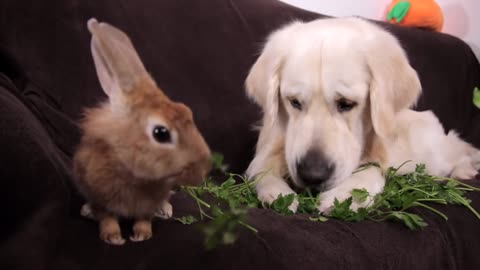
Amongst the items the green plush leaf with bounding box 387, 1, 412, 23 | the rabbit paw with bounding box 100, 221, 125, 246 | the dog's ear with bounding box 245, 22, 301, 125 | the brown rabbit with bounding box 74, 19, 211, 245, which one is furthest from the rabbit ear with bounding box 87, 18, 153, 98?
the green plush leaf with bounding box 387, 1, 412, 23

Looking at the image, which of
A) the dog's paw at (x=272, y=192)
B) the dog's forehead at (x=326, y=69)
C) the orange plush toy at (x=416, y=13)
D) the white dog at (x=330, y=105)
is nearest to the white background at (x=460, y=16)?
the orange plush toy at (x=416, y=13)

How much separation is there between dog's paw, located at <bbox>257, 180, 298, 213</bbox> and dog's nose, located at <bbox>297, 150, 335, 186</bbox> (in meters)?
0.08

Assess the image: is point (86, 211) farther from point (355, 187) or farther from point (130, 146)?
point (355, 187)

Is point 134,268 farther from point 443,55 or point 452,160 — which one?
point 443,55

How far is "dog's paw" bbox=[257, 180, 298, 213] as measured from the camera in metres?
1.34

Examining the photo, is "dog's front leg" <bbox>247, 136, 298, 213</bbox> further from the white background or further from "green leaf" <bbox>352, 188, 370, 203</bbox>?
the white background

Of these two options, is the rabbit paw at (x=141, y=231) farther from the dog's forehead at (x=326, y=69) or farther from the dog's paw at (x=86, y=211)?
the dog's forehead at (x=326, y=69)

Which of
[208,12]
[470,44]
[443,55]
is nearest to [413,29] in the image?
[443,55]

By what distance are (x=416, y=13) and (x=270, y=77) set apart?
2.04 metres

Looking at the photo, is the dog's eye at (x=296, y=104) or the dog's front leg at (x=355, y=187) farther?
the dog's eye at (x=296, y=104)

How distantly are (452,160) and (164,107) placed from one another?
1.70 metres

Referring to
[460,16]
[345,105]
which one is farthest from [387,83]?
[460,16]

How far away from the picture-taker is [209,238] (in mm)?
688

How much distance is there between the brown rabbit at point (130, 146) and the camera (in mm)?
759
